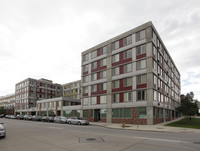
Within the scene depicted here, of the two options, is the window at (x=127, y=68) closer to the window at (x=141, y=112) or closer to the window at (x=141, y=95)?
the window at (x=141, y=95)

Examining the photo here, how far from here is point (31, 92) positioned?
273 feet

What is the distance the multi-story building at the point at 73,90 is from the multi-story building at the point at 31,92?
230 inches

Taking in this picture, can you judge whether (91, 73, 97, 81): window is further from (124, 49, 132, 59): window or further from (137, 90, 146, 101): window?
(137, 90, 146, 101): window

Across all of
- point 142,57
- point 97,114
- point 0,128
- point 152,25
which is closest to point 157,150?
point 0,128

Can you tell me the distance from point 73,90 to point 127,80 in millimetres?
54047

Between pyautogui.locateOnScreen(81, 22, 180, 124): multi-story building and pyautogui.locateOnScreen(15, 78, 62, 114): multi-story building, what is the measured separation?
44.2m

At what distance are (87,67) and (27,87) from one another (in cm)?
4790

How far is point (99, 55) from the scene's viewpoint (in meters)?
43.4

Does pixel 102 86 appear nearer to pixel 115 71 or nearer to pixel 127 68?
pixel 115 71

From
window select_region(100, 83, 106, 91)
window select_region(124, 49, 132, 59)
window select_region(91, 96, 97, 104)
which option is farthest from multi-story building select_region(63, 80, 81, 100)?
window select_region(124, 49, 132, 59)

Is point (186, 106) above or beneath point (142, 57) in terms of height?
beneath

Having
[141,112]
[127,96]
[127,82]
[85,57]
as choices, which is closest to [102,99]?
[127,96]

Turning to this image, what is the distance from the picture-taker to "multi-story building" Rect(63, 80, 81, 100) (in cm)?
8269

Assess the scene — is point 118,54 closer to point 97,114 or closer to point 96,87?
point 96,87
